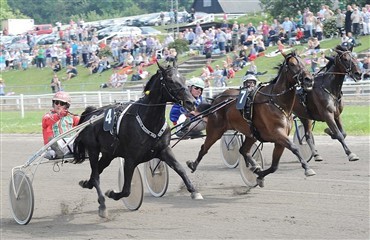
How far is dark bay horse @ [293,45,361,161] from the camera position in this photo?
11102 mm

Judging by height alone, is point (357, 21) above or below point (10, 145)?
above

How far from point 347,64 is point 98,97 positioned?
14.4 m

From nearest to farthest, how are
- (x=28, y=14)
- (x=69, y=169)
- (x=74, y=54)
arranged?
(x=69, y=169) < (x=74, y=54) < (x=28, y=14)

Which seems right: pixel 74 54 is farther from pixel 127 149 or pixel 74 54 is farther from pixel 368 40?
pixel 127 149

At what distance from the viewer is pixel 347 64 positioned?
443 inches

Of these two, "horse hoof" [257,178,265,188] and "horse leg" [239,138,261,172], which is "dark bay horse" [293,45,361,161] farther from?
"horse hoof" [257,178,265,188]

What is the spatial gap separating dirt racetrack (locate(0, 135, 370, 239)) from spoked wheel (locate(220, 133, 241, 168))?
19 centimetres

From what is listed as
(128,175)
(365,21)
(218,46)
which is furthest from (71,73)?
(128,175)

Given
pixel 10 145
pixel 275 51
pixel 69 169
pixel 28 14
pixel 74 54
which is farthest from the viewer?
pixel 28 14

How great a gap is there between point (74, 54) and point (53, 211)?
26.4 metres

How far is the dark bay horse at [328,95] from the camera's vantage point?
36.4 feet

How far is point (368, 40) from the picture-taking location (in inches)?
923

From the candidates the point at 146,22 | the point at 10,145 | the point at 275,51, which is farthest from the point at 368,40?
the point at 146,22

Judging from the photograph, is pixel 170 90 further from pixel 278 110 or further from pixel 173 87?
pixel 278 110
